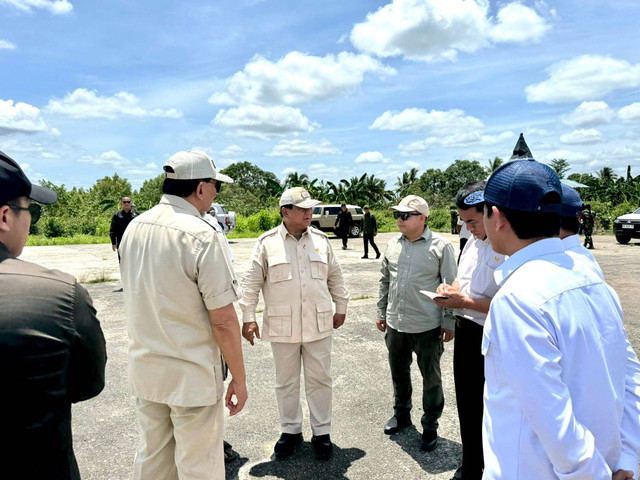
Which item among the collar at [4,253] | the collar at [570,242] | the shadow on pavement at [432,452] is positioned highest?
the collar at [4,253]

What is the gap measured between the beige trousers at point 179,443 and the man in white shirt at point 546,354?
56.1 inches

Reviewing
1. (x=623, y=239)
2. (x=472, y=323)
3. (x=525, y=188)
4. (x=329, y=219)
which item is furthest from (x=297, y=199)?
(x=329, y=219)

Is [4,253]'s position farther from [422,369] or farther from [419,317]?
[422,369]

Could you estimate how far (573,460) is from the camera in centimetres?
123

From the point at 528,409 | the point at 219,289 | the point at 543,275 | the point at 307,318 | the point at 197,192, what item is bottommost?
the point at 307,318

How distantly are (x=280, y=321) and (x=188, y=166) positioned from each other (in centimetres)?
153

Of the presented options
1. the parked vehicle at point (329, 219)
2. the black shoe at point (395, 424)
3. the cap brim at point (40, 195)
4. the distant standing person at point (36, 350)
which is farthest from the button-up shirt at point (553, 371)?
the parked vehicle at point (329, 219)

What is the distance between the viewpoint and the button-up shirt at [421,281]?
11.6 ft

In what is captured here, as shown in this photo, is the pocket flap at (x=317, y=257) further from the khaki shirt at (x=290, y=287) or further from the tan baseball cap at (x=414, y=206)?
the tan baseball cap at (x=414, y=206)

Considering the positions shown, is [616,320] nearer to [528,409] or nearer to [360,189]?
[528,409]

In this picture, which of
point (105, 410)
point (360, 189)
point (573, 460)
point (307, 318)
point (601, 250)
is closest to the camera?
point (573, 460)

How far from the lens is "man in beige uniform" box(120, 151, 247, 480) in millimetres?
2201

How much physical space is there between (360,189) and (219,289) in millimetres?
38624

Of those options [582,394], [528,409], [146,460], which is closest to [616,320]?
[582,394]
